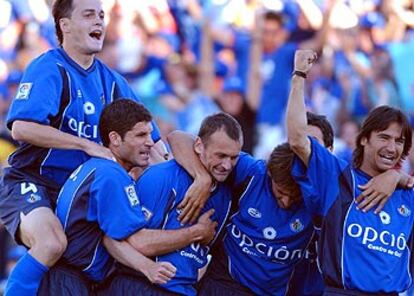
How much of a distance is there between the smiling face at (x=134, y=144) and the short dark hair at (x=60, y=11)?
95 centimetres

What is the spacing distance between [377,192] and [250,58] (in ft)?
23.8

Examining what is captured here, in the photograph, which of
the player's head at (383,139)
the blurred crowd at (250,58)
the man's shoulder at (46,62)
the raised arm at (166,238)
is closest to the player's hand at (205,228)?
the raised arm at (166,238)

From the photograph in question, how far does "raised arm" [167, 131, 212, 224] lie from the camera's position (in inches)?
313

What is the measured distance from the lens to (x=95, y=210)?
25.3 feet

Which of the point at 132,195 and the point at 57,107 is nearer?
the point at 132,195

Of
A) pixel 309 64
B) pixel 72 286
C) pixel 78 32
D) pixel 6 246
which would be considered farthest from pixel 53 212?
pixel 6 246

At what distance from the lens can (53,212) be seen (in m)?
7.89

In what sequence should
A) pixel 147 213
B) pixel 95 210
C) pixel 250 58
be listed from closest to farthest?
1. pixel 95 210
2. pixel 147 213
3. pixel 250 58

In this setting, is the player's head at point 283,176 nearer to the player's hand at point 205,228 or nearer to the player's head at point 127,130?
the player's hand at point 205,228

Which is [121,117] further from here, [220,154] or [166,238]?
[166,238]

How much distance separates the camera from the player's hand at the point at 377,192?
7871mm

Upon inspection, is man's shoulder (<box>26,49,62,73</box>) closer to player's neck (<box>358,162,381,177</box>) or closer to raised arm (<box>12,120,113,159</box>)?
raised arm (<box>12,120,113,159</box>)

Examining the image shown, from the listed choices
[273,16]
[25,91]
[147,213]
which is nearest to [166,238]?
[147,213]

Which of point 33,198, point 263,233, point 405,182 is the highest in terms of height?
point 405,182
